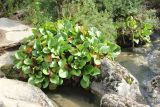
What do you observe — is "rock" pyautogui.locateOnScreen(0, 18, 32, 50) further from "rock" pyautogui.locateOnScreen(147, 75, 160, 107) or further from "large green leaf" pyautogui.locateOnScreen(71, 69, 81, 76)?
"rock" pyautogui.locateOnScreen(147, 75, 160, 107)

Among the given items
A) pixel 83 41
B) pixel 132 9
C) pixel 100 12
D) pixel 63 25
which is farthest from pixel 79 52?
pixel 132 9

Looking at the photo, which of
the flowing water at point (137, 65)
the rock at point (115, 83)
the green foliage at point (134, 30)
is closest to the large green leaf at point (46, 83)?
the rock at point (115, 83)

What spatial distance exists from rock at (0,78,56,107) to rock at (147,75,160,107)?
204cm

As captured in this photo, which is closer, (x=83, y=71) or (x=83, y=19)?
(x=83, y=71)

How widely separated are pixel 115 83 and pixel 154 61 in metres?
2.38

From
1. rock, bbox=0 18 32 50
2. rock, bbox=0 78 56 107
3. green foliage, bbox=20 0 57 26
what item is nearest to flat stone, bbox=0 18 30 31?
rock, bbox=0 18 32 50

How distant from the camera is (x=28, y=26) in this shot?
10.4 meters

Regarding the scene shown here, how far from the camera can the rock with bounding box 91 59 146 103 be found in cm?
786

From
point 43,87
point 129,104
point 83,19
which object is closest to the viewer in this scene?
point 129,104

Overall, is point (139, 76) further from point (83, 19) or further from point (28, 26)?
point (28, 26)

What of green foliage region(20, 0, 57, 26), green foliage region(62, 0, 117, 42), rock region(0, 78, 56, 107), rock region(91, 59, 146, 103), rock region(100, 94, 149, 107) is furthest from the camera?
green foliage region(20, 0, 57, 26)

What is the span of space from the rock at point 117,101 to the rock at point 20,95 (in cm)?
100

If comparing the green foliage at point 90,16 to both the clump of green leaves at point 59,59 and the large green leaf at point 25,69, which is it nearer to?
the clump of green leaves at point 59,59

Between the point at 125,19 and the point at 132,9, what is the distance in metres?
0.36
